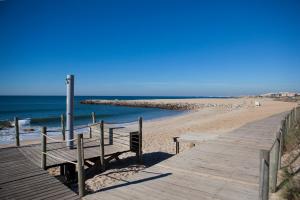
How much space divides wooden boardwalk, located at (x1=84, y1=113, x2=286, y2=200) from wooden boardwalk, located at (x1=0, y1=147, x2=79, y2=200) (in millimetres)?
1023

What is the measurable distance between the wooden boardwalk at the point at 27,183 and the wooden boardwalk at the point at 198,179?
3.36ft

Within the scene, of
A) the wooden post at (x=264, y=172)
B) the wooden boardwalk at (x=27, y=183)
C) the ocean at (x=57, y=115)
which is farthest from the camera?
the ocean at (x=57, y=115)

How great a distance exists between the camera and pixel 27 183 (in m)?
5.58

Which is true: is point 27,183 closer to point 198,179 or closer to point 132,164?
point 198,179

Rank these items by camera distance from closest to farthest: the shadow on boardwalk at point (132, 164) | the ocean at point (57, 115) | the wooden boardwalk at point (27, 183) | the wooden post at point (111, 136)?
the wooden boardwalk at point (27, 183) → the shadow on boardwalk at point (132, 164) → the wooden post at point (111, 136) → the ocean at point (57, 115)

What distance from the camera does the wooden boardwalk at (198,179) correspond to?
4527 mm

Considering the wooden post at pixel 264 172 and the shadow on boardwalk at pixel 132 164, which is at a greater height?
the wooden post at pixel 264 172

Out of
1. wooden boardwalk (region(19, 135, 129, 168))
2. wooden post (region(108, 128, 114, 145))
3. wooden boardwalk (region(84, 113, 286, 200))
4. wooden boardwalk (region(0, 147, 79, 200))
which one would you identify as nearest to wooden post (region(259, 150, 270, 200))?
wooden boardwalk (region(84, 113, 286, 200))

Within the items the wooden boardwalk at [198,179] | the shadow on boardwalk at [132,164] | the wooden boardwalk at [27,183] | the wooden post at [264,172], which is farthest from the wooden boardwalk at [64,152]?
the wooden post at [264,172]

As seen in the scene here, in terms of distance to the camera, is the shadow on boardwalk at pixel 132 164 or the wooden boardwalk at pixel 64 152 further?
the shadow on boardwalk at pixel 132 164

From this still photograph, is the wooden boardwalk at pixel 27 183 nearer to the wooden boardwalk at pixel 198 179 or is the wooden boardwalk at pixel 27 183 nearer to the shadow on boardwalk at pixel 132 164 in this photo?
the wooden boardwalk at pixel 198 179

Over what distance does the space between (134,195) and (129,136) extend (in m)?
4.90

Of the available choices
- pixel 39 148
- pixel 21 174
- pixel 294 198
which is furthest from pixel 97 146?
pixel 294 198

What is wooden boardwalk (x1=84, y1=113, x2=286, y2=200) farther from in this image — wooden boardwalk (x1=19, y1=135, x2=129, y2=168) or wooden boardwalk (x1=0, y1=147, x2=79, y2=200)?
wooden boardwalk (x1=19, y1=135, x2=129, y2=168)
